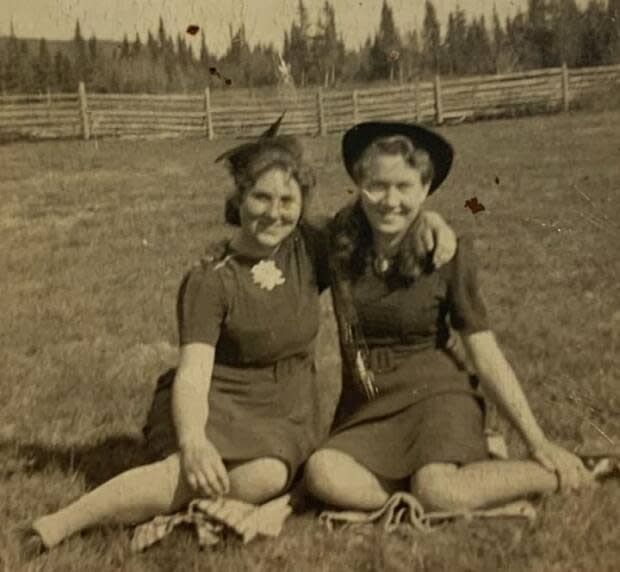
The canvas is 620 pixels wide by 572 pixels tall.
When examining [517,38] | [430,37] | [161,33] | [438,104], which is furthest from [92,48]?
[438,104]

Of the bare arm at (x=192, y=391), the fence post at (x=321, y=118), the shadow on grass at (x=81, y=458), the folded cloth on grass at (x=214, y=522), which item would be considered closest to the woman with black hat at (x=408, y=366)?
the folded cloth on grass at (x=214, y=522)

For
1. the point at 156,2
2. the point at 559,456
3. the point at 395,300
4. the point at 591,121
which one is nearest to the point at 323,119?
the point at 591,121

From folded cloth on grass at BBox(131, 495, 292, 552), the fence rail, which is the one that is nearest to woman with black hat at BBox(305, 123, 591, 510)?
folded cloth on grass at BBox(131, 495, 292, 552)

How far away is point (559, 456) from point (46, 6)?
4.63 ft

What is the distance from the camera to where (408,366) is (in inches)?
65.4

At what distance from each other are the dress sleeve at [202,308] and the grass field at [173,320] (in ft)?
1.11

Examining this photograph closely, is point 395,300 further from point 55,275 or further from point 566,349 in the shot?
point 55,275

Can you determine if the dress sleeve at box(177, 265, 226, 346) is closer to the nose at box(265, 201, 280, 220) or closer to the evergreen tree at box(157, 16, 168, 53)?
the nose at box(265, 201, 280, 220)

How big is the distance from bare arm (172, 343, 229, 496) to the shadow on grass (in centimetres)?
28

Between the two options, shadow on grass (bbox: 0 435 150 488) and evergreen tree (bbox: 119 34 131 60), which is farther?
evergreen tree (bbox: 119 34 131 60)

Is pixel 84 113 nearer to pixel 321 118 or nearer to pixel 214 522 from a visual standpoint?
pixel 321 118

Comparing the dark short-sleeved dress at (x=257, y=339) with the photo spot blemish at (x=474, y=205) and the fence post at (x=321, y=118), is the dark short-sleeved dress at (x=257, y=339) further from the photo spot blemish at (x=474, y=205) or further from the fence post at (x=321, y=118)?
the photo spot blemish at (x=474, y=205)

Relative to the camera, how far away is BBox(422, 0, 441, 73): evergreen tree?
2.11m

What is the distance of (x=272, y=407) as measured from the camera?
65.3 inches
